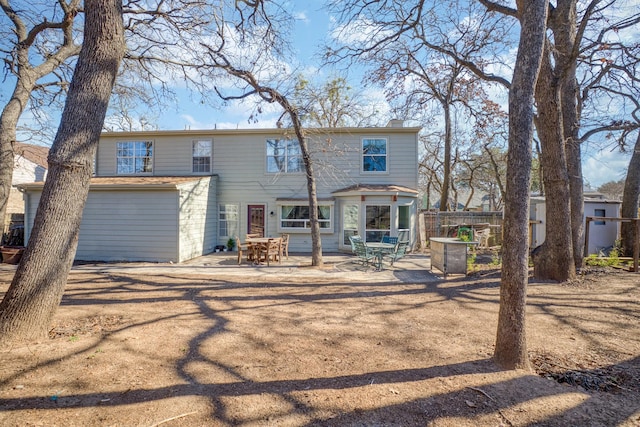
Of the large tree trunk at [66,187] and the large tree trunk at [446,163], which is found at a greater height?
the large tree trunk at [446,163]

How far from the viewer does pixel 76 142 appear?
3.97 meters

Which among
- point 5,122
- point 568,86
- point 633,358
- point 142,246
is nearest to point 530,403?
point 633,358

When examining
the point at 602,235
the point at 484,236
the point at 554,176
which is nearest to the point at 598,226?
the point at 602,235

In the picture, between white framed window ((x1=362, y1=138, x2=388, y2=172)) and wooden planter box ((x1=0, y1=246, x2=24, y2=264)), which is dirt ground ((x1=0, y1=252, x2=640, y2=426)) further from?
white framed window ((x1=362, y1=138, x2=388, y2=172))

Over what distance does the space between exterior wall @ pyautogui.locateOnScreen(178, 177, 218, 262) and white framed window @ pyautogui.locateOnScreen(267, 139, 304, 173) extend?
261 centimetres

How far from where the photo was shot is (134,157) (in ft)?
45.2

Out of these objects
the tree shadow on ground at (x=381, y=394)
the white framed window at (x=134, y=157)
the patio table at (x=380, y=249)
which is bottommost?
the tree shadow on ground at (x=381, y=394)

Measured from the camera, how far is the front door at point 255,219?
1362cm

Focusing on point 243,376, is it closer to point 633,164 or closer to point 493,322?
point 493,322

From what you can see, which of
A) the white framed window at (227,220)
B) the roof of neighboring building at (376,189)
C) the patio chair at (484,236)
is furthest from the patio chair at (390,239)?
the white framed window at (227,220)

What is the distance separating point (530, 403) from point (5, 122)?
12666 millimetres

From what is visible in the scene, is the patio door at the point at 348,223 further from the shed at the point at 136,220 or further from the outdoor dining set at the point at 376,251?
the shed at the point at 136,220

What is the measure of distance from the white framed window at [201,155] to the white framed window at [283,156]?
2675 millimetres

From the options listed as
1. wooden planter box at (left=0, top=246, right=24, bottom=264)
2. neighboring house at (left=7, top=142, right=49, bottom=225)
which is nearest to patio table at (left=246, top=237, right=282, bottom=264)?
wooden planter box at (left=0, top=246, right=24, bottom=264)
